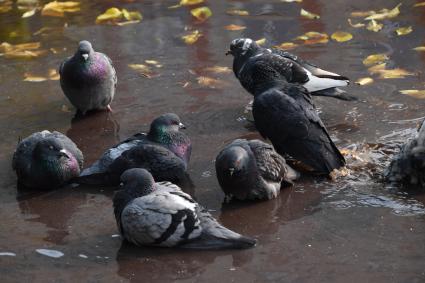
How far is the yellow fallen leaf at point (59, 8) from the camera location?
1127 cm

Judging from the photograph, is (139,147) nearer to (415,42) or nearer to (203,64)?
(203,64)

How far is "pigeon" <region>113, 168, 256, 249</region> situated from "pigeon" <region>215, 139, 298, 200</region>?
1.88 feet

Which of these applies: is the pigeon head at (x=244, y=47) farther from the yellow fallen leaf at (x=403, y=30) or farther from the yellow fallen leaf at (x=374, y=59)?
the yellow fallen leaf at (x=403, y=30)

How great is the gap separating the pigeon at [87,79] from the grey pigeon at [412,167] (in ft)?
10.0

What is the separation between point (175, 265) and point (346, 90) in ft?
11.7

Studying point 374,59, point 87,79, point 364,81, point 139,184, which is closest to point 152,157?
point 139,184

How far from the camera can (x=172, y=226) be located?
5477 mm

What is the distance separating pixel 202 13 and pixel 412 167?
5097 millimetres

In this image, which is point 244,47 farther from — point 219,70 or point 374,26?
point 374,26

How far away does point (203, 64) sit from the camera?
9188 millimetres

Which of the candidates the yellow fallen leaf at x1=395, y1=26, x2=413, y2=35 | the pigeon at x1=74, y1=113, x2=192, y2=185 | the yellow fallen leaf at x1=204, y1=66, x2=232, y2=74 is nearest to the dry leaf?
the yellow fallen leaf at x1=204, y1=66, x2=232, y2=74

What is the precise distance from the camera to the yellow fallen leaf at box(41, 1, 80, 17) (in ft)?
37.0

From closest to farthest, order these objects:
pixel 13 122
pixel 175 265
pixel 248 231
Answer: pixel 175 265 < pixel 248 231 < pixel 13 122

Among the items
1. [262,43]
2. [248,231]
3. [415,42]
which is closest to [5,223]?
[248,231]
